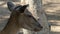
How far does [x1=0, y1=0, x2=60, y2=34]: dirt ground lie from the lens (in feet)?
19.9

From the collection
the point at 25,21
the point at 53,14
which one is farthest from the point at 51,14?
the point at 25,21

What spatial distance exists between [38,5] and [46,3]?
512 cm

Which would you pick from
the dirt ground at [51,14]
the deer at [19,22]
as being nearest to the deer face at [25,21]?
the deer at [19,22]

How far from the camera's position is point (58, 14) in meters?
7.61

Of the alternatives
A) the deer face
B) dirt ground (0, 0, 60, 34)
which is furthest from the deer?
dirt ground (0, 0, 60, 34)

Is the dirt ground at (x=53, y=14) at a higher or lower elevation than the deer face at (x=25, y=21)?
lower

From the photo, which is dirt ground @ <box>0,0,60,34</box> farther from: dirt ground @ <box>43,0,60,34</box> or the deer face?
the deer face

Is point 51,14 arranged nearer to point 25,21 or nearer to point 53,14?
point 53,14

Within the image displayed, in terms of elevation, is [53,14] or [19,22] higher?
[19,22]

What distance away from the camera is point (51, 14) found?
24.8 feet

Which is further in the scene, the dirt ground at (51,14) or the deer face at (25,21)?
the dirt ground at (51,14)

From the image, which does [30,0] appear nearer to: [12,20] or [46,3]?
[12,20]

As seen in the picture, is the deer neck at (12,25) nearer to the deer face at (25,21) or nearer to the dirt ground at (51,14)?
the deer face at (25,21)

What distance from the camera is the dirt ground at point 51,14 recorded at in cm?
607
